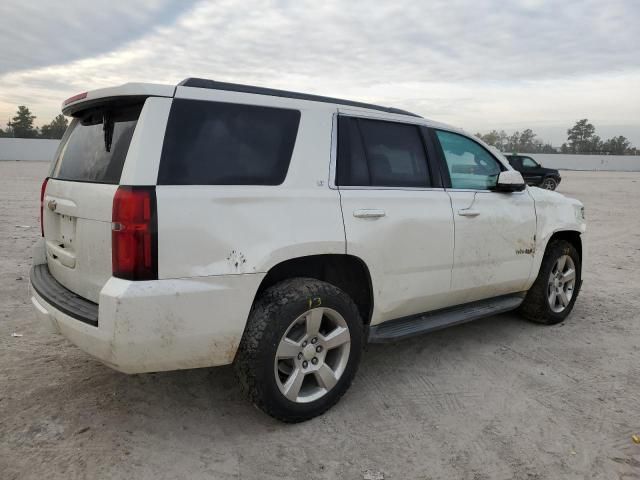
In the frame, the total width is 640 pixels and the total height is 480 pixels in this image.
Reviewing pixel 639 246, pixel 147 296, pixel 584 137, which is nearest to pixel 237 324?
pixel 147 296

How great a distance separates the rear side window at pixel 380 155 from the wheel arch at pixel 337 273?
487 mm

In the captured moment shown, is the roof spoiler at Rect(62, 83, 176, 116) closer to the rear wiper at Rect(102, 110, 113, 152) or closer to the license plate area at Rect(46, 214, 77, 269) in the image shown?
the rear wiper at Rect(102, 110, 113, 152)

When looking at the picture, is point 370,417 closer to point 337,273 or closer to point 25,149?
point 337,273

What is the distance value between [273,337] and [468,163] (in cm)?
227

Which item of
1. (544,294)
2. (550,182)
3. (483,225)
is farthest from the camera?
(550,182)

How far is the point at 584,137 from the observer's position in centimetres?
9194

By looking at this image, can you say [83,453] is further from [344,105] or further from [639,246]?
[639,246]

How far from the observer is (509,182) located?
3979 millimetres

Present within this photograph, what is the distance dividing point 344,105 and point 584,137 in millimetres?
102474

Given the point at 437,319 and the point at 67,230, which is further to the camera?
the point at 437,319

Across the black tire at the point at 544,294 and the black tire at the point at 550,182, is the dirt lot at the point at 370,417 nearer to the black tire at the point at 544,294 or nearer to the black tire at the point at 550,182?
the black tire at the point at 544,294

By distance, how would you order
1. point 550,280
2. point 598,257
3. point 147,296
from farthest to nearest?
point 598,257
point 550,280
point 147,296

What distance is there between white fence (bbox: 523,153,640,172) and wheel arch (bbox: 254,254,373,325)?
5877 centimetres

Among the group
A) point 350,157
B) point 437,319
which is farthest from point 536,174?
point 350,157
